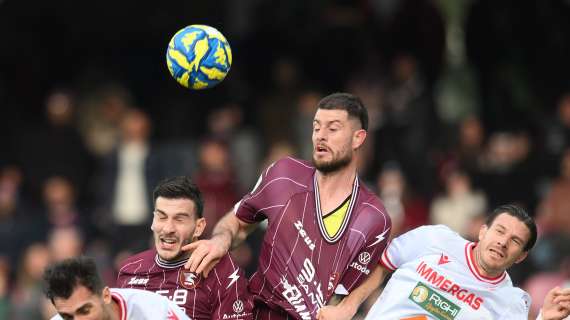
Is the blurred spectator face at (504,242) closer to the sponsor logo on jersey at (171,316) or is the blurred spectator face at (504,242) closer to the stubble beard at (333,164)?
the stubble beard at (333,164)

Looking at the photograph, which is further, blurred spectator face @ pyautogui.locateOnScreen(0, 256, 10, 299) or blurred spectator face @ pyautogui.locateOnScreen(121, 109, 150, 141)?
blurred spectator face @ pyautogui.locateOnScreen(121, 109, 150, 141)

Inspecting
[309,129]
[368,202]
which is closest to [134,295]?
[368,202]

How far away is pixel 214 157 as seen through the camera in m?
14.1

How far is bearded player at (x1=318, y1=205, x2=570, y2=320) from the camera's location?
866 centimetres

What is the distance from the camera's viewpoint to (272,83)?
52.0 ft

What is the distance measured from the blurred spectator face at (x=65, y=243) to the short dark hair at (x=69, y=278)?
654cm

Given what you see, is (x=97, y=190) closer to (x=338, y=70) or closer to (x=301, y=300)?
(x=338, y=70)

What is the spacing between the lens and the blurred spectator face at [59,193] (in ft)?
48.4

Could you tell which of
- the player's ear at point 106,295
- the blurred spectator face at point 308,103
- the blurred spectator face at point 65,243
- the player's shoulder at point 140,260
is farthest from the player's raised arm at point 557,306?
the blurred spectator face at point 65,243

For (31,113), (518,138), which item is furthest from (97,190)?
(518,138)

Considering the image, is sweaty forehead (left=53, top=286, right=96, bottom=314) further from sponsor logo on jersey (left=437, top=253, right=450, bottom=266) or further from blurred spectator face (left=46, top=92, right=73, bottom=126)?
blurred spectator face (left=46, top=92, right=73, bottom=126)

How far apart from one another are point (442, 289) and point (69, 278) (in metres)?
2.59

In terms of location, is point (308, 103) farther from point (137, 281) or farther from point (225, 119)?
point (137, 281)

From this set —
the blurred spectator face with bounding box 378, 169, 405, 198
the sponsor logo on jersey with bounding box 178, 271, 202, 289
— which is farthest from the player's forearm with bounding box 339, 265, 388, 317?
the blurred spectator face with bounding box 378, 169, 405, 198
